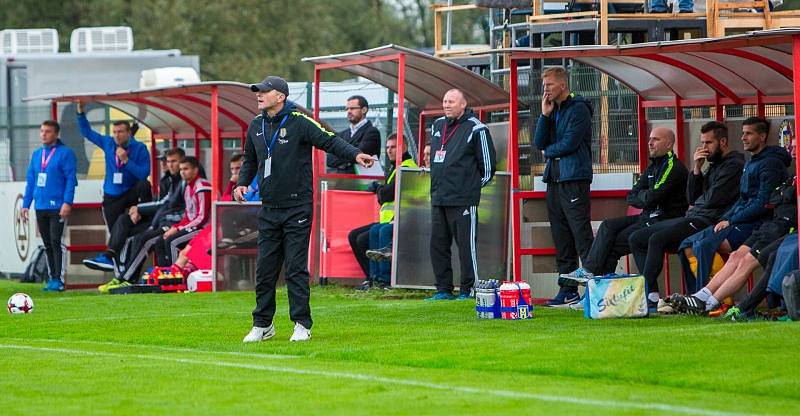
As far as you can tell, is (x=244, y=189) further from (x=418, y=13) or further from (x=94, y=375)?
(x=418, y=13)

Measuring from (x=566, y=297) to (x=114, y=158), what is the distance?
8.95 meters

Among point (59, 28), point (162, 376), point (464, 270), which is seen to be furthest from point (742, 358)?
point (59, 28)

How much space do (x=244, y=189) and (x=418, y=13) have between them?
4919 centimetres

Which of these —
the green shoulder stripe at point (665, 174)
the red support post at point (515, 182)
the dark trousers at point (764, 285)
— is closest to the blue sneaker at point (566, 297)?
the red support post at point (515, 182)

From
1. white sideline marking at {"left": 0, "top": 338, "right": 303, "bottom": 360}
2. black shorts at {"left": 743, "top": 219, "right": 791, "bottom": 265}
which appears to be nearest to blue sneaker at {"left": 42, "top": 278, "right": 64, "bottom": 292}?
white sideline marking at {"left": 0, "top": 338, "right": 303, "bottom": 360}

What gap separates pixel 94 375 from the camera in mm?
10242

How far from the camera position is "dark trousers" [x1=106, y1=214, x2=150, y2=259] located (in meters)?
21.9

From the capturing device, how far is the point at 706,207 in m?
14.4

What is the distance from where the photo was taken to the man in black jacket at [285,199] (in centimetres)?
1248

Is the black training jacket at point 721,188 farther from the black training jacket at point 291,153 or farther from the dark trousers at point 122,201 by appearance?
the dark trousers at point 122,201

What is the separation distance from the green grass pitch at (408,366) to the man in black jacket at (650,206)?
30.4 inches

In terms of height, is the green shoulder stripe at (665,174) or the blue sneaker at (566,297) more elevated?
the green shoulder stripe at (665,174)

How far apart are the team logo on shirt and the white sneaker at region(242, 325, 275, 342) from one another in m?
13.8

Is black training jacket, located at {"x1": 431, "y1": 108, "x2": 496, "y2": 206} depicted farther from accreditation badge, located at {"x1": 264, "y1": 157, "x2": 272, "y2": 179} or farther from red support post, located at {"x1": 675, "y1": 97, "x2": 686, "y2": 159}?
accreditation badge, located at {"x1": 264, "y1": 157, "x2": 272, "y2": 179}
